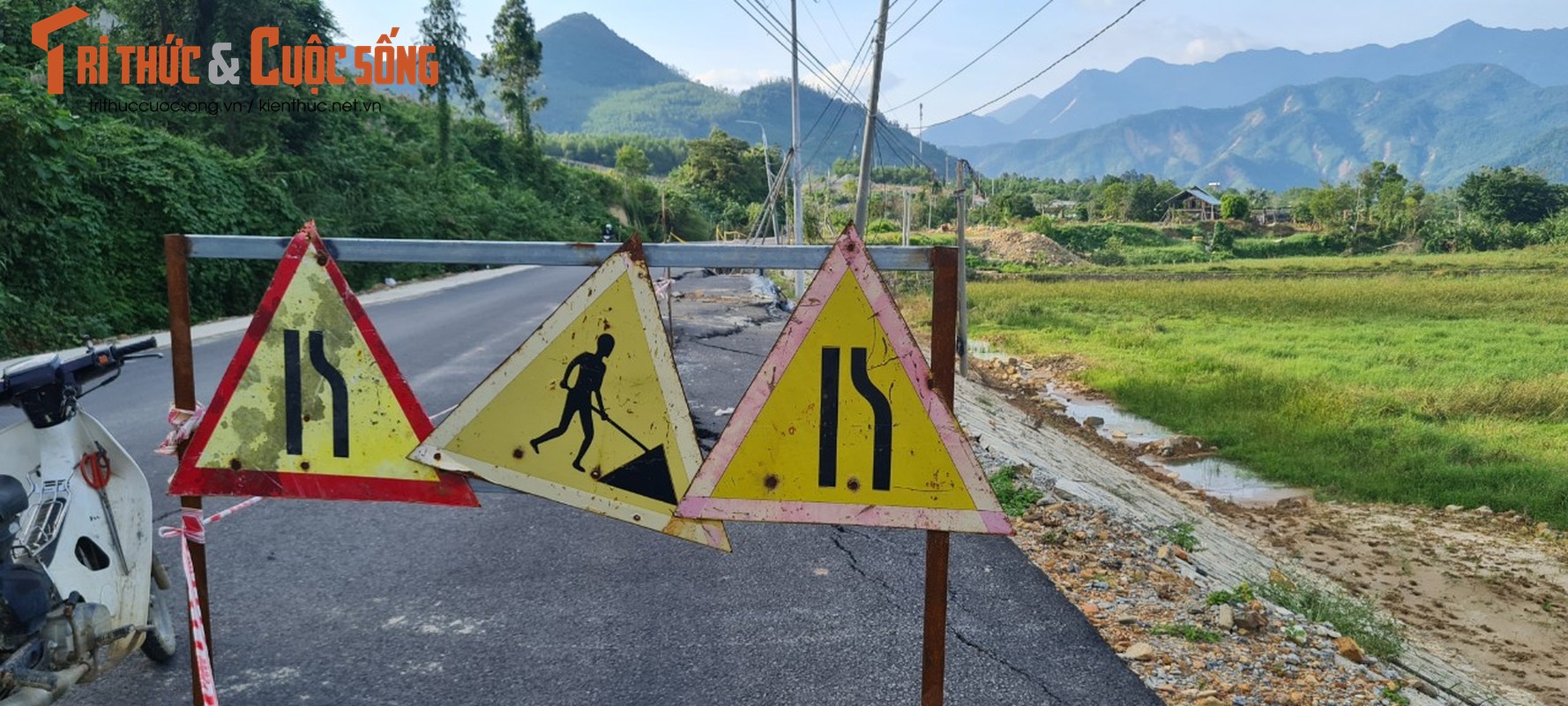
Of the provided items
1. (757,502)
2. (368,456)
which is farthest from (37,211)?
(757,502)

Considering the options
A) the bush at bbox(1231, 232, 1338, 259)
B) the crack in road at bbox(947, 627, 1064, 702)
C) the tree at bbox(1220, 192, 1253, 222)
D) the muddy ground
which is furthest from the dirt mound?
the crack in road at bbox(947, 627, 1064, 702)

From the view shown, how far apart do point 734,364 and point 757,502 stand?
324 inches

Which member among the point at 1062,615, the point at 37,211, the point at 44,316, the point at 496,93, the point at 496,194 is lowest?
the point at 1062,615

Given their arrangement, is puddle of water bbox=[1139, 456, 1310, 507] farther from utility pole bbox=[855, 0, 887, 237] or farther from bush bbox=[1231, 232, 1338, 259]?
bush bbox=[1231, 232, 1338, 259]

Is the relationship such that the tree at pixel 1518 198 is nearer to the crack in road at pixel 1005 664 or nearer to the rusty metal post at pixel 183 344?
the crack in road at pixel 1005 664

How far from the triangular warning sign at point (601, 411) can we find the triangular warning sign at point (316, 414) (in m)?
0.23

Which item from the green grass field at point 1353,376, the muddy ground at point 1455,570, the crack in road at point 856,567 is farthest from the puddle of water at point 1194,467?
the crack in road at point 856,567

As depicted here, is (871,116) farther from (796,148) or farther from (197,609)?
(197,609)

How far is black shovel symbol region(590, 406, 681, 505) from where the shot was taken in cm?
243

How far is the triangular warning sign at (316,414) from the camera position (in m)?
2.52

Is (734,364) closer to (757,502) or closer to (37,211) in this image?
(757,502)

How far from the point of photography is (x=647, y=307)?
7.89 ft

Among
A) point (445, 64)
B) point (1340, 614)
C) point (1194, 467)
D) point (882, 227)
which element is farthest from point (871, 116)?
point (882, 227)

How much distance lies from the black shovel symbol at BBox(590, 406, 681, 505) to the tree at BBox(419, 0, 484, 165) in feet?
115
